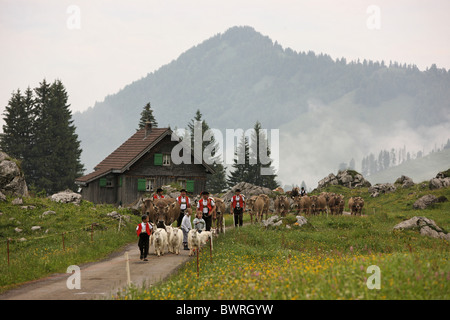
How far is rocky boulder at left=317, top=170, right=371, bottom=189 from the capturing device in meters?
64.9

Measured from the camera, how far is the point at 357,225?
29.1m

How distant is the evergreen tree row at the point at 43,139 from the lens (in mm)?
75500

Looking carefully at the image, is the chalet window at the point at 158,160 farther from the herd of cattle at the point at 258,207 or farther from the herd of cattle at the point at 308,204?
the herd of cattle at the point at 308,204

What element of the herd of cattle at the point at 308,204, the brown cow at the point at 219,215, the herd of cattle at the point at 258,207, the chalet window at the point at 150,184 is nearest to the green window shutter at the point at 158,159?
the chalet window at the point at 150,184

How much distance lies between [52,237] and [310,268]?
17.7 m

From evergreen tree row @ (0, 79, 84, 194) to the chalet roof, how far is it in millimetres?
21451

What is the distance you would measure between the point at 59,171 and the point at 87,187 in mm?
24201

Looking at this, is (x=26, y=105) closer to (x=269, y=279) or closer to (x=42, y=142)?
(x=42, y=142)

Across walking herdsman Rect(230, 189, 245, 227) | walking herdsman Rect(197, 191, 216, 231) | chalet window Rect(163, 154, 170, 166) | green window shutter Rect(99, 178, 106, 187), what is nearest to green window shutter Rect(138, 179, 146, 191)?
chalet window Rect(163, 154, 170, 166)

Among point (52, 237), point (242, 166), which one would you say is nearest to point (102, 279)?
point (52, 237)

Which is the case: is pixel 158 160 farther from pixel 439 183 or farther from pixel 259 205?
pixel 439 183
